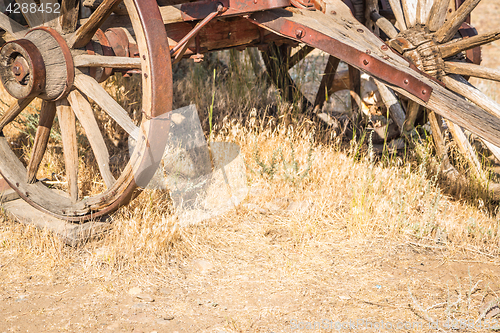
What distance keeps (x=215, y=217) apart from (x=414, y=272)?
1.19 m

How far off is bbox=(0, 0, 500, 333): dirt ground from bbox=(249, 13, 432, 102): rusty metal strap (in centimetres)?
91

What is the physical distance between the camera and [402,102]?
3.36 metres

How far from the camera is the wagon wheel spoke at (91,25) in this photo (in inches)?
84.2

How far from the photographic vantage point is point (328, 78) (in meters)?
3.77

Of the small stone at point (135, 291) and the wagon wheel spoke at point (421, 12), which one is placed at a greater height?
the wagon wheel spoke at point (421, 12)

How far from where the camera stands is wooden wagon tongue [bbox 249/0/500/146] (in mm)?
2145

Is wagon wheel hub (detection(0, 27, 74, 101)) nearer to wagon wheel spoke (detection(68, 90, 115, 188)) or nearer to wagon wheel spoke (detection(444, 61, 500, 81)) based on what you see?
wagon wheel spoke (detection(68, 90, 115, 188))

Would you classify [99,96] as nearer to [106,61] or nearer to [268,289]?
[106,61]

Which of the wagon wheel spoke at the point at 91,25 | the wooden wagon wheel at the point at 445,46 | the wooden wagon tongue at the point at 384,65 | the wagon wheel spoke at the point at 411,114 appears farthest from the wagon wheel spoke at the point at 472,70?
the wagon wheel spoke at the point at 91,25

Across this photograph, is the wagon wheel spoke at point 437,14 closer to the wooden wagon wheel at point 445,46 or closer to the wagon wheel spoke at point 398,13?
the wooden wagon wheel at point 445,46

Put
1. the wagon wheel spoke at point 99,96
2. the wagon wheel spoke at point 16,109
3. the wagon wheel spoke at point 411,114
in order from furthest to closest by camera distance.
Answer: the wagon wheel spoke at point 411,114, the wagon wheel spoke at point 16,109, the wagon wheel spoke at point 99,96

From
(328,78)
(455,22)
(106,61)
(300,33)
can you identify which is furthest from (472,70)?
(106,61)

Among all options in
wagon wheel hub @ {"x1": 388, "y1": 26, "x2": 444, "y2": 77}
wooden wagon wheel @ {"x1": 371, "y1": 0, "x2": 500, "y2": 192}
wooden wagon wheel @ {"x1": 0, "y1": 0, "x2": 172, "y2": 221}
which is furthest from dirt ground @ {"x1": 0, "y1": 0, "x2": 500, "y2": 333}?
wagon wheel hub @ {"x1": 388, "y1": 26, "x2": 444, "y2": 77}

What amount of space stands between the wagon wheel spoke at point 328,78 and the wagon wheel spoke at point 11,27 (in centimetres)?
210
